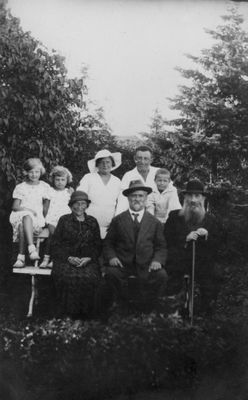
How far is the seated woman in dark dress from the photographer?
4.21 m

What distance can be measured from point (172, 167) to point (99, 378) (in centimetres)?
193

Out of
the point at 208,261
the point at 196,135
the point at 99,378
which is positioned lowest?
the point at 99,378

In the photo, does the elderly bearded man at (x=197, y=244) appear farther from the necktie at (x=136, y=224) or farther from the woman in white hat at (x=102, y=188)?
the woman in white hat at (x=102, y=188)

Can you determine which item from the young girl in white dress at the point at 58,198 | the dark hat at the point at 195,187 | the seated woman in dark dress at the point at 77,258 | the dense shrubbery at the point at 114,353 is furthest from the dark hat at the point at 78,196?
the dense shrubbery at the point at 114,353

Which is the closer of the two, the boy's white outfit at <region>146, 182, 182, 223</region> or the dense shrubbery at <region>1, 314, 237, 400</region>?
the dense shrubbery at <region>1, 314, 237, 400</region>

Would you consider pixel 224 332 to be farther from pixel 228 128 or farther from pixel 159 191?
pixel 228 128

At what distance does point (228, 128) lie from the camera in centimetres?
449

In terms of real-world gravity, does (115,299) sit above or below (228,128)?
below

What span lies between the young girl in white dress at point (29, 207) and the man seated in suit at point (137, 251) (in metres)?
0.65

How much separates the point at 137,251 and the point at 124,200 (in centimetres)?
52

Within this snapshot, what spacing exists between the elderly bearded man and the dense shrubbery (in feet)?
1.18

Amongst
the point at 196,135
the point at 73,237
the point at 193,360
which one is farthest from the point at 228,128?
the point at 193,360

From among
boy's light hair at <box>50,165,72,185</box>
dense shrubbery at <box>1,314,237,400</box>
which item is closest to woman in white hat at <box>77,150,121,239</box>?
boy's light hair at <box>50,165,72,185</box>

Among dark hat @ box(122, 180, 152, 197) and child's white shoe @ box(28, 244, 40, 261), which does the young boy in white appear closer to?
dark hat @ box(122, 180, 152, 197)
